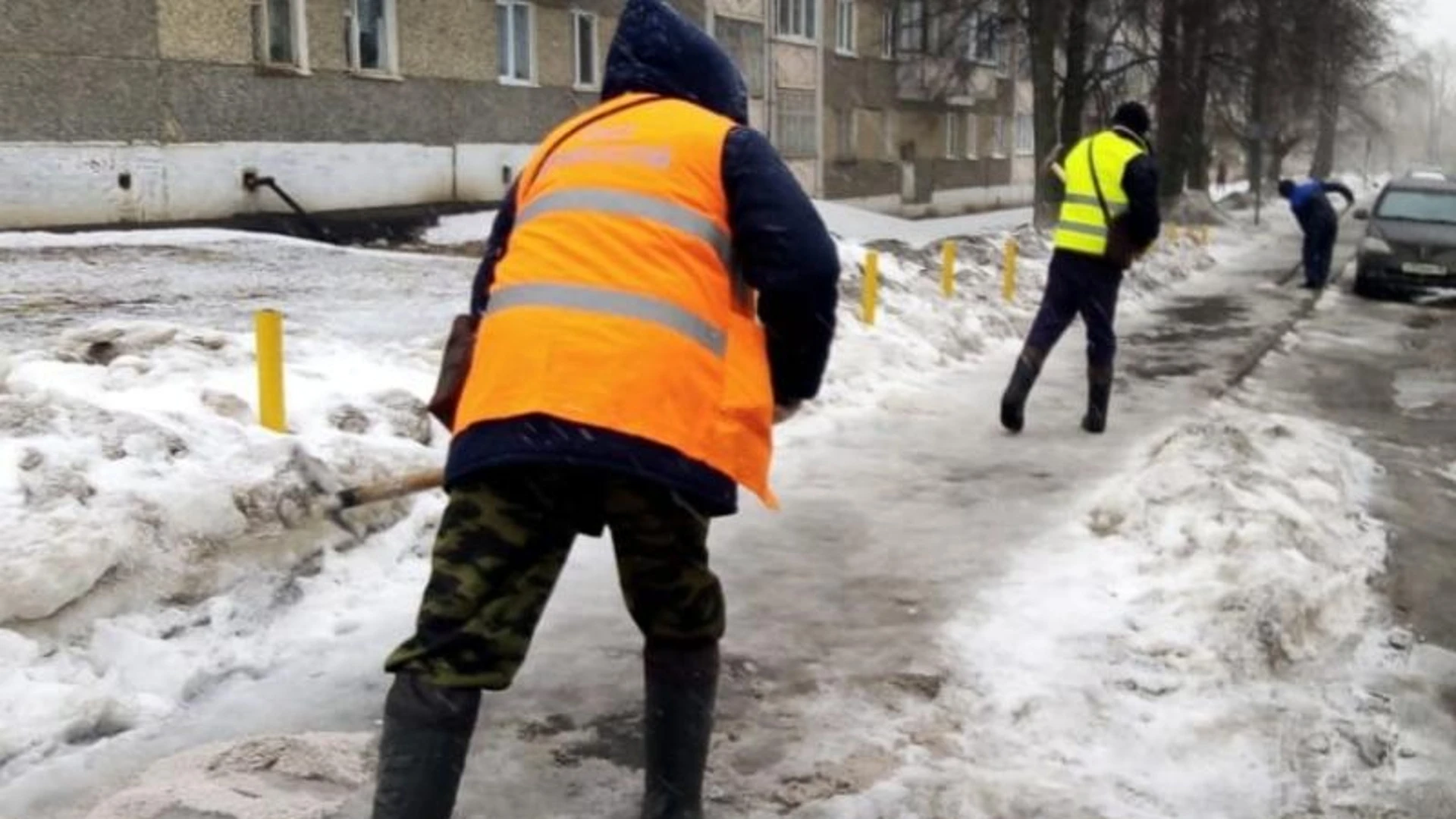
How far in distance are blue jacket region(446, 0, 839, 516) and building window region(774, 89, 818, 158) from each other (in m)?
29.4

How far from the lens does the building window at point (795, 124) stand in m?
32.6

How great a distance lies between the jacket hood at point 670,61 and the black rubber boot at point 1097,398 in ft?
18.4

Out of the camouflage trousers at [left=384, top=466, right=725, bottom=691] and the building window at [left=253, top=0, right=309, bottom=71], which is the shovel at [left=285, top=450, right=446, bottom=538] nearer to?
the camouflage trousers at [left=384, top=466, right=725, bottom=691]

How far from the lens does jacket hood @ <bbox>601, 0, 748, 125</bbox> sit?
2996 millimetres

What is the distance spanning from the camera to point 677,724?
313 centimetres

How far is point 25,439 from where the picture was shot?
4.71 meters

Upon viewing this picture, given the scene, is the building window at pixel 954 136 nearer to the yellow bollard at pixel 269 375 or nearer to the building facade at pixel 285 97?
the building facade at pixel 285 97

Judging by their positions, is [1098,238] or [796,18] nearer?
[1098,238]

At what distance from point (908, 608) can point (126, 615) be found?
8.53 feet

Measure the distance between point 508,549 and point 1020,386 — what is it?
588 cm

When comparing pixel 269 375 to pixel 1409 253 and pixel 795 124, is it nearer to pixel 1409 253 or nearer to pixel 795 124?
pixel 1409 253

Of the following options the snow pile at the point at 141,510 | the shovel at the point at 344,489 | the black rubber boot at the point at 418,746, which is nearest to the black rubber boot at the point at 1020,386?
the snow pile at the point at 141,510

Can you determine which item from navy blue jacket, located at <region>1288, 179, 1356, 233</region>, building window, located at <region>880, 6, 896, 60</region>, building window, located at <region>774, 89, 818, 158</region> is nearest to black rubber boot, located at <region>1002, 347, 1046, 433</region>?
navy blue jacket, located at <region>1288, 179, 1356, 233</region>

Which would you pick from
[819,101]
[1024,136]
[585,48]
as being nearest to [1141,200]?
[585,48]
